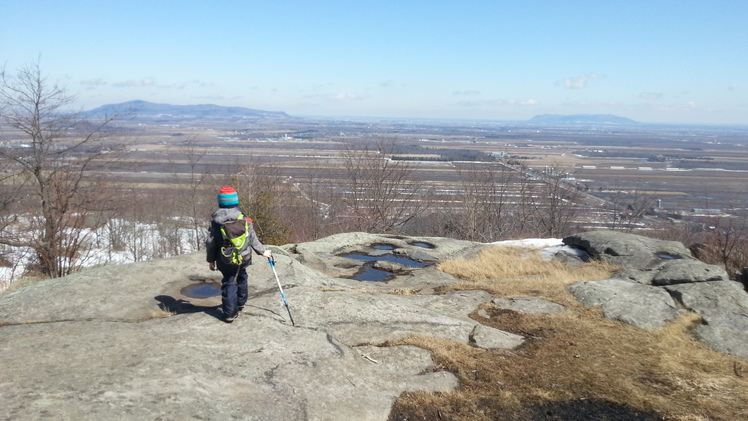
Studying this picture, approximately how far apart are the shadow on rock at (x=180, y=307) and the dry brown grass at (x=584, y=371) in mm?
3096

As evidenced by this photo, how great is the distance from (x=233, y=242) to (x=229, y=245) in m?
0.08

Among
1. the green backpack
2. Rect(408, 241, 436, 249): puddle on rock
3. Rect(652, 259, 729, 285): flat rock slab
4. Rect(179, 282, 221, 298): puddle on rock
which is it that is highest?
the green backpack

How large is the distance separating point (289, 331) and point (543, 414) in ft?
11.3

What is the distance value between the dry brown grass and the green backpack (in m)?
2.84

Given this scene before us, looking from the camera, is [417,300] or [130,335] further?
[417,300]

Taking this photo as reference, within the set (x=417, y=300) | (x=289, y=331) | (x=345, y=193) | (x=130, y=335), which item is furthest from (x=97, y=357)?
(x=345, y=193)

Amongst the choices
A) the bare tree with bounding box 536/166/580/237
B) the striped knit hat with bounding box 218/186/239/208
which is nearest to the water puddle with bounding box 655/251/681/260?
the striped knit hat with bounding box 218/186/239/208

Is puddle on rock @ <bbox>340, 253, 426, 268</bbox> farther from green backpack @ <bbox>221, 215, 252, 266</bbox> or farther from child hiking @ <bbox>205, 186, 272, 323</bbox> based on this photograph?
green backpack @ <bbox>221, 215, 252, 266</bbox>

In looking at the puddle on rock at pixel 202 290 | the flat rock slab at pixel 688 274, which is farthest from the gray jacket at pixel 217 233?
the flat rock slab at pixel 688 274

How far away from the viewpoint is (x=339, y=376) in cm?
566

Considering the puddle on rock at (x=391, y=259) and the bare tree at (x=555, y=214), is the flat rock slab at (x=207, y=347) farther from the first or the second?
the bare tree at (x=555, y=214)

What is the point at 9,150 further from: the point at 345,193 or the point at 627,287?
the point at 345,193

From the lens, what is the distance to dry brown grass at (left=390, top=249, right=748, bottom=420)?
5.50m

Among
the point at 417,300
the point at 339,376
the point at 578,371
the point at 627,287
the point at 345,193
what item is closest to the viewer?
the point at 339,376
